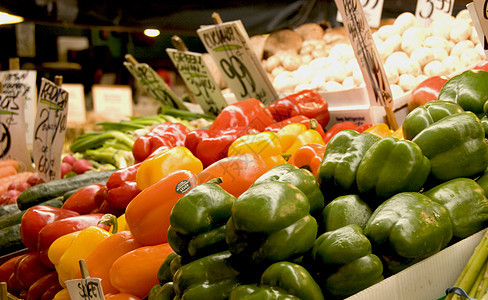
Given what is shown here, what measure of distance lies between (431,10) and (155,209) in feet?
14.0

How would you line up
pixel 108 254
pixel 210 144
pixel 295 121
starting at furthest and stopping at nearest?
pixel 295 121
pixel 210 144
pixel 108 254

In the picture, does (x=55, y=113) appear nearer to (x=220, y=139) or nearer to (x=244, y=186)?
(x=220, y=139)

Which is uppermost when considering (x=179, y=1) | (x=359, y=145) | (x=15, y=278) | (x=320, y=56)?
(x=179, y=1)

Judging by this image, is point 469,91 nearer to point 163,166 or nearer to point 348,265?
point 348,265

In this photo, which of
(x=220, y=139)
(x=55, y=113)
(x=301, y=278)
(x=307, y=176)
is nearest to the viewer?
(x=301, y=278)

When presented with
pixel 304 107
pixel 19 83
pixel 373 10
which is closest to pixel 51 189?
pixel 304 107

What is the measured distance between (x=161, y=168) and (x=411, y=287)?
1194 millimetres

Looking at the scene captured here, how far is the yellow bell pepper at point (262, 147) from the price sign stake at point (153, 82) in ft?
8.76

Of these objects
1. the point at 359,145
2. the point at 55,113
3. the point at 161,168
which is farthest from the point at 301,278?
the point at 55,113

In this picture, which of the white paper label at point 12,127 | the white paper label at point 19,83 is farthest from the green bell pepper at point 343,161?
the white paper label at point 19,83

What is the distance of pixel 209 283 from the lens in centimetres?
118

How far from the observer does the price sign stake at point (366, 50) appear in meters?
2.32

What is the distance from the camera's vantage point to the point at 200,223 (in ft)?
4.18

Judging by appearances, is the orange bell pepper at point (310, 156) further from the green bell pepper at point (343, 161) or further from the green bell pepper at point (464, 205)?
the green bell pepper at point (464, 205)
